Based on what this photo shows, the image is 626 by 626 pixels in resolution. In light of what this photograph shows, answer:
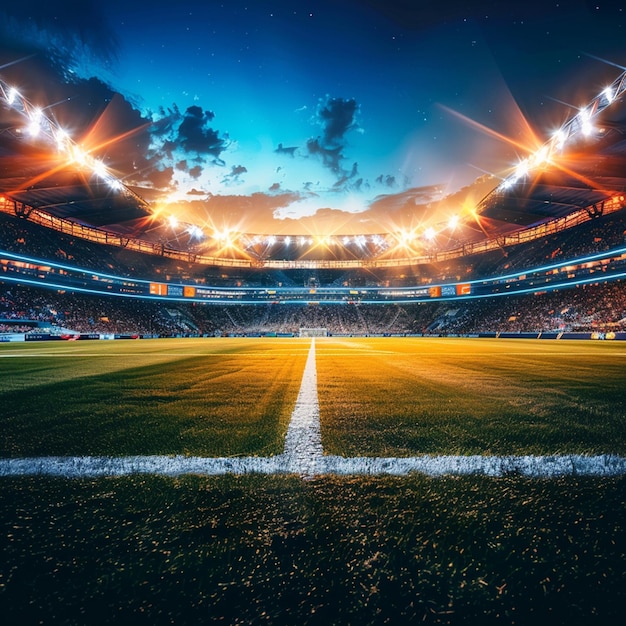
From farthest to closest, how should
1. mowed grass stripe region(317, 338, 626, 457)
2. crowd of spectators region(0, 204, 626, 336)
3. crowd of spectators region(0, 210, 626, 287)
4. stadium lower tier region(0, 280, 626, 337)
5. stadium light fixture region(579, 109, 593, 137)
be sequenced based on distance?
1. crowd of spectators region(0, 210, 626, 287)
2. crowd of spectators region(0, 204, 626, 336)
3. stadium lower tier region(0, 280, 626, 337)
4. stadium light fixture region(579, 109, 593, 137)
5. mowed grass stripe region(317, 338, 626, 457)

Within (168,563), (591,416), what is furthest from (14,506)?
(591,416)

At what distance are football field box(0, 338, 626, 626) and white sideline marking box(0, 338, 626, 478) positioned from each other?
1 cm

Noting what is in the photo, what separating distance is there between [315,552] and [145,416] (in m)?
2.22

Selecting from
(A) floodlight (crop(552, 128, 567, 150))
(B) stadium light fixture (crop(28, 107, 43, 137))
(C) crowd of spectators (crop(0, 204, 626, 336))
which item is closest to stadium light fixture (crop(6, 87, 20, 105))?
(B) stadium light fixture (crop(28, 107, 43, 137))

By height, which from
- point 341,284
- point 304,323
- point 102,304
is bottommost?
point 304,323

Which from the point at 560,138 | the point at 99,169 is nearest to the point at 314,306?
the point at 99,169

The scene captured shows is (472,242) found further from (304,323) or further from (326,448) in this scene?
(326,448)

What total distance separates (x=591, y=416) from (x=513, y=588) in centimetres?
248

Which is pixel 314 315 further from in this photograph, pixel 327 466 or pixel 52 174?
pixel 327 466

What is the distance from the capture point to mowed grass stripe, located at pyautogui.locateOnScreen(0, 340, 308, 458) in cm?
191

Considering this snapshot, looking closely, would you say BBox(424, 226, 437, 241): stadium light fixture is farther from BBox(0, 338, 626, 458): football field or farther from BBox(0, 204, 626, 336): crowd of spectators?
BBox(0, 338, 626, 458): football field

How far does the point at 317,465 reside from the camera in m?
1.64

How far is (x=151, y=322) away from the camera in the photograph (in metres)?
45.7

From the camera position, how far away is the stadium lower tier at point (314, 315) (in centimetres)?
3219
